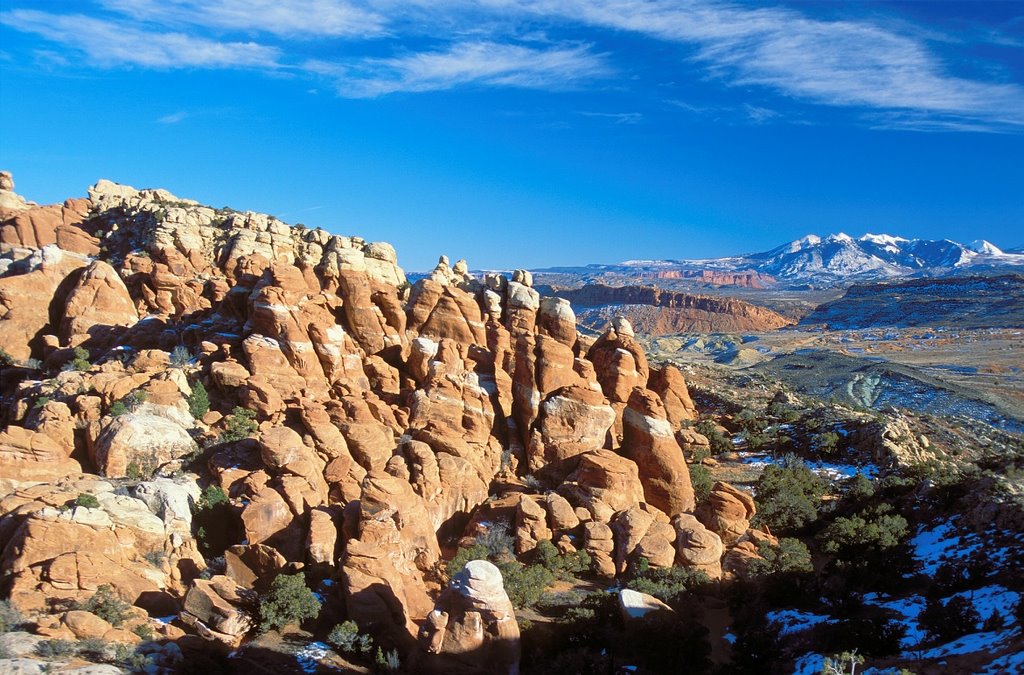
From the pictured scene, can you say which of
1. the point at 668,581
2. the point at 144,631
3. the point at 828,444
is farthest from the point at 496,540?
the point at 828,444

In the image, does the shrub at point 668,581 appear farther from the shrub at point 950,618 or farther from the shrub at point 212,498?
the shrub at point 212,498

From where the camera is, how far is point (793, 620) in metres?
19.8

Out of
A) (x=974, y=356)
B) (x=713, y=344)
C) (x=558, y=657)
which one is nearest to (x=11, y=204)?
(x=558, y=657)

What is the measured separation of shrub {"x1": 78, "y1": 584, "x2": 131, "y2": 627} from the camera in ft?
55.4

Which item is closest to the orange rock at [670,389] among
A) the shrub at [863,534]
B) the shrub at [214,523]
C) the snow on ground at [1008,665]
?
the shrub at [863,534]

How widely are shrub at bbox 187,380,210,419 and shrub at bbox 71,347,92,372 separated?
6802 millimetres

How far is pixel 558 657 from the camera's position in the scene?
684 inches

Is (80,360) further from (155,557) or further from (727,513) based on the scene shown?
(727,513)

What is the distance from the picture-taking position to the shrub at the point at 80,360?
29781 mm

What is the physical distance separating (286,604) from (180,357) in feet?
53.3

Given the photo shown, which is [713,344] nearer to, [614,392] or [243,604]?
[614,392]

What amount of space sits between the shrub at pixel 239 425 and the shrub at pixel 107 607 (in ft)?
28.0

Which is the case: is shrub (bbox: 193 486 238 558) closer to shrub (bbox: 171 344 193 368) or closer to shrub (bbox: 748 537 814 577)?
shrub (bbox: 171 344 193 368)

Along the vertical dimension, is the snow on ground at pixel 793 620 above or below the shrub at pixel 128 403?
below
